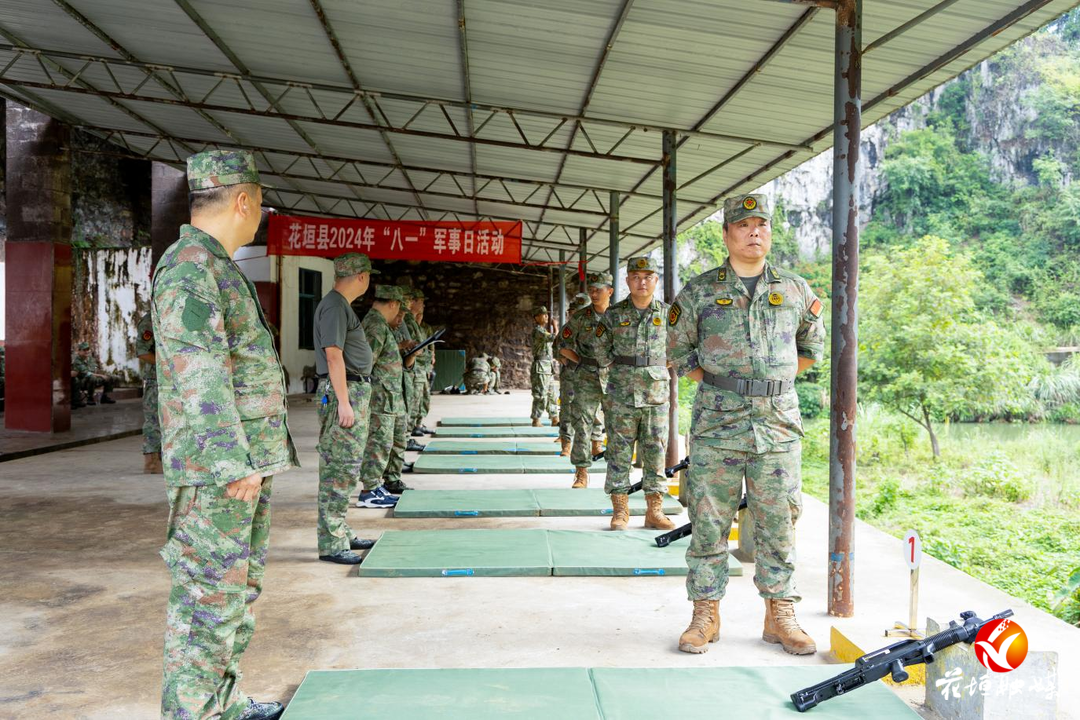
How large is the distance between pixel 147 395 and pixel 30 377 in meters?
3.99

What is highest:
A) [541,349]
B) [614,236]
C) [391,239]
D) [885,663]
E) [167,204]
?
[167,204]

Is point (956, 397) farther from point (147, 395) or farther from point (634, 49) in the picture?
point (147, 395)

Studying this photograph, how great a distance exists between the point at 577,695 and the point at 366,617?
50.9 inches

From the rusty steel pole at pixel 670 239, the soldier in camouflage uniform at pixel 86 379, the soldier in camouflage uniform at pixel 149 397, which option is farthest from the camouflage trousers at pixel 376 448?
the soldier in camouflage uniform at pixel 86 379

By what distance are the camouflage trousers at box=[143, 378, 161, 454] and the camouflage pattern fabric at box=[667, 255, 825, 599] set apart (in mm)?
4942

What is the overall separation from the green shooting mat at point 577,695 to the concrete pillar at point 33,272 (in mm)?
8706

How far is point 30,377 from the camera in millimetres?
9914

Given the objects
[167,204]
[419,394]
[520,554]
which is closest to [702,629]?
[520,554]

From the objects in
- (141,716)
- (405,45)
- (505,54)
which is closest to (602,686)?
(141,716)

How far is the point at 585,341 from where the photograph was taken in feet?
22.8

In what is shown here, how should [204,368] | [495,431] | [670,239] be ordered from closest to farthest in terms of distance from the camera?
[204,368]
[670,239]
[495,431]

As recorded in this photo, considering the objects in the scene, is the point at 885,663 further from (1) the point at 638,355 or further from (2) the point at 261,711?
(1) the point at 638,355

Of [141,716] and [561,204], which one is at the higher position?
[561,204]

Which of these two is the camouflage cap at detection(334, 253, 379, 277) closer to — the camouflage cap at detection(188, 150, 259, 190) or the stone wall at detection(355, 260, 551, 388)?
the camouflage cap at detection(188, 150, 259, 190)
